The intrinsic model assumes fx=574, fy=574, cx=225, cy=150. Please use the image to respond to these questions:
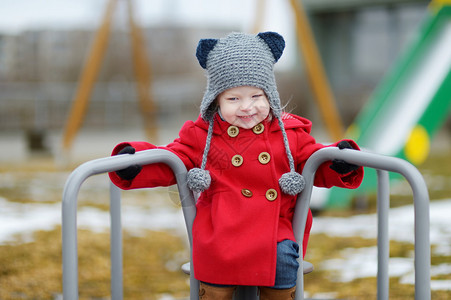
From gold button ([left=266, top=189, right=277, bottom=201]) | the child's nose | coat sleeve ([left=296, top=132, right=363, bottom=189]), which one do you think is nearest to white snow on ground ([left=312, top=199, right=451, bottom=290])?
coat sleeve ([left=296, top=132, right=363, bottom=189])

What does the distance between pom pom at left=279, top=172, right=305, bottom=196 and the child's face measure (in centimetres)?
16

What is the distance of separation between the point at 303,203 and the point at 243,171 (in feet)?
0.63

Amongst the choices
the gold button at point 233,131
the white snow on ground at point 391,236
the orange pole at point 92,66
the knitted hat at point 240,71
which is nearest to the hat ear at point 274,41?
the knitted hat at point 240,71

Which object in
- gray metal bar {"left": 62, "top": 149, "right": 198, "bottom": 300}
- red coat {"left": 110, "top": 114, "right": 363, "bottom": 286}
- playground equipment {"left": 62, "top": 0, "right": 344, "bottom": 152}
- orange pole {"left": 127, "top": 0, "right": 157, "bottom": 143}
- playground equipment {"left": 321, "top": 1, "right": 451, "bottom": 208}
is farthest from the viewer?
orange pole {"left": 127, "top": 0, "right": 157, "bottom": 143}

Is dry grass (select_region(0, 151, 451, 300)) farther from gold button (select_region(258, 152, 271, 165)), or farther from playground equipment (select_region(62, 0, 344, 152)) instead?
playground equipment (select_region(62, 0, 344, 152))

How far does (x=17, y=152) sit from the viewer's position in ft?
27.1

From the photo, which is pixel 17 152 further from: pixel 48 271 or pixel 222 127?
pixel 222 127

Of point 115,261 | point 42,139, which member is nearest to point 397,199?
point 115,261

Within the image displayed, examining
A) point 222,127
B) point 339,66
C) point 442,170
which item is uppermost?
point 339,66

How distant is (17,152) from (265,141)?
24.4ft

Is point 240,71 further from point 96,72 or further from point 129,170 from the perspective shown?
point 96,72

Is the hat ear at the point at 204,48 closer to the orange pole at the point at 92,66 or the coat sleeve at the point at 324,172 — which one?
the coat sleeve at the point at 324,172

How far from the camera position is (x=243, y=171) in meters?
1.48

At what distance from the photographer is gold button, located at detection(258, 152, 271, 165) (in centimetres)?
148
